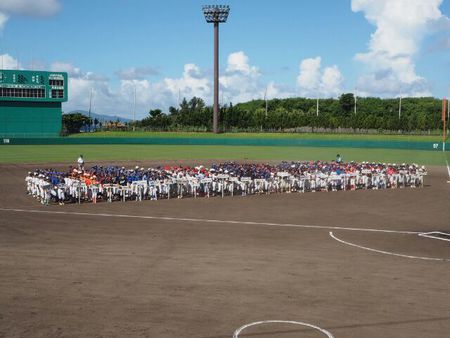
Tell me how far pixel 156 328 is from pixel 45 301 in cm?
258

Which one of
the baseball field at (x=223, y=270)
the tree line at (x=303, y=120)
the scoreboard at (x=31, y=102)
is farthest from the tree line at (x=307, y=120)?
the baseball field at (x=223, y=270)

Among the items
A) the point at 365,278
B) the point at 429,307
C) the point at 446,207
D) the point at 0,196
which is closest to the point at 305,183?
the point at 446,207

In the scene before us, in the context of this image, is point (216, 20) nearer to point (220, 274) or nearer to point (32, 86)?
point (32, 86)

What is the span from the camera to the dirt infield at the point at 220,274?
8875mm

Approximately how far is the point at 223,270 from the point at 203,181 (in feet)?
49.6

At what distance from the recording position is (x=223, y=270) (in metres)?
12.2

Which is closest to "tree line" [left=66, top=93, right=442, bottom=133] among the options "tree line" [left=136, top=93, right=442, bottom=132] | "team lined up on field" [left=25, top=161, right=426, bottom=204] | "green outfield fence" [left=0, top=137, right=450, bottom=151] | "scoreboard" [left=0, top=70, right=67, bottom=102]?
"tree line" [left=136, top=93, right=442, bottom=132]

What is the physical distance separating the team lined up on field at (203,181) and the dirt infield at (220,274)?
9.36ft

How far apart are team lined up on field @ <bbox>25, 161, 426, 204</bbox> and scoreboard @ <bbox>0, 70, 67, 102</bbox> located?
5977 cm

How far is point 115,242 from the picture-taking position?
15.2 meters

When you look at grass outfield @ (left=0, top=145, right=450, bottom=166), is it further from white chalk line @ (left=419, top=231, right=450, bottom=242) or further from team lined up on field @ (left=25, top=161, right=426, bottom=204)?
white chalk line @ (left=419, top=231, right=450, bottom=242)

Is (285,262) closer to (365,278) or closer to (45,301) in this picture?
(365,278)

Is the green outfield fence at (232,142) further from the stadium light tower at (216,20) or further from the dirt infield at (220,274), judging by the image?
the dirt infield at (220,274)

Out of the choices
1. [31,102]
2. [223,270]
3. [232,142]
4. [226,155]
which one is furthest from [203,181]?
[31,102]
